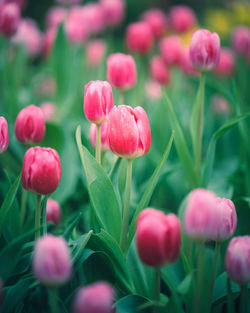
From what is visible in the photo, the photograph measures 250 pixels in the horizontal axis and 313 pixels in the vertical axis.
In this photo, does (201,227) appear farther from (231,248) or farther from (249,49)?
(249,49)

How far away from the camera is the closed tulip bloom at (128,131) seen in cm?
75

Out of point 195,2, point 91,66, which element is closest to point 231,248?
point 91,66

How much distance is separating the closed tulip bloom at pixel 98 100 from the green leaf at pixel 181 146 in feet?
0.74

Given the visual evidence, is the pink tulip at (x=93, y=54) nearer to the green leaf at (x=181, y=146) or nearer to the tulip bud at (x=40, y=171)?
the green leaf at (x=181, y=146)

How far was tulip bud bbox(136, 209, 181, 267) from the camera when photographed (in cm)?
61

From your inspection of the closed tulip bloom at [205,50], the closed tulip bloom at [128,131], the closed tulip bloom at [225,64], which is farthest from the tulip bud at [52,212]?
the closed tulip bloom at [225,64]

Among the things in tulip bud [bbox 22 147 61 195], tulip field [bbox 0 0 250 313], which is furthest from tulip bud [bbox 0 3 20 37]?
tulip bud [bbox 22 147 61 195]

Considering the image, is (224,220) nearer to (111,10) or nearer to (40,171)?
(40,171)

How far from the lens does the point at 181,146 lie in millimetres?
1046

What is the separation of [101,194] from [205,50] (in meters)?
0.47

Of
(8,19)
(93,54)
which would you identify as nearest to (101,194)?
(8,19)

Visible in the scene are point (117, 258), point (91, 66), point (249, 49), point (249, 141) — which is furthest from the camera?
point (91, 66)

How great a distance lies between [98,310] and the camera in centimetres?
53

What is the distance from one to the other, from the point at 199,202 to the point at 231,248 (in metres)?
0.15
